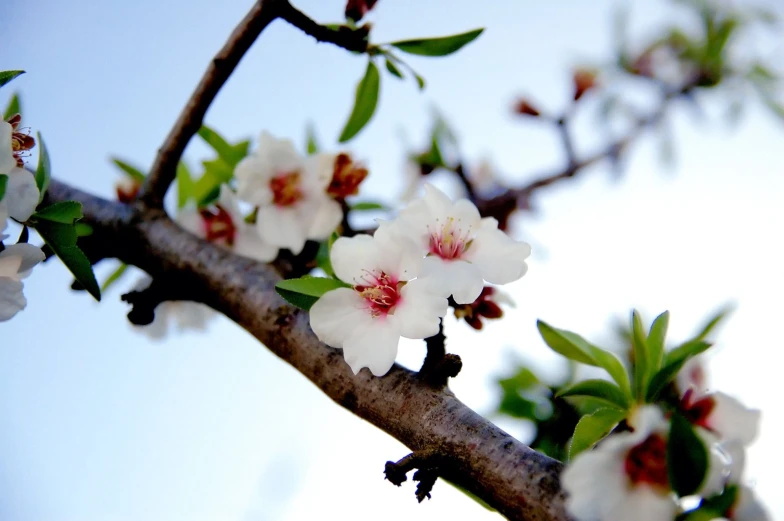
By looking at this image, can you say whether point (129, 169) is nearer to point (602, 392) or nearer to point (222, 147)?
point (222, 147)

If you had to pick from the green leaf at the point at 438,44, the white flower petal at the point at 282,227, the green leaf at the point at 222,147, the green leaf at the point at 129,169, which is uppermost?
the green leaf at the point at 438,44

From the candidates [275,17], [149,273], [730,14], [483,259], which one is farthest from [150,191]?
[730,14]

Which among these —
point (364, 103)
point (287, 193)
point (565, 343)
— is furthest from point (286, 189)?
point (565, 343)

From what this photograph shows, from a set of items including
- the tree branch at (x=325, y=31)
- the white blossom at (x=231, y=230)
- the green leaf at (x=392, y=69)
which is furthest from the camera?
the white blossom at (x=231, y=230)

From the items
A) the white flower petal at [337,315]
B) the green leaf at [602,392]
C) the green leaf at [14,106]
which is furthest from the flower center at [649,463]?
the green leaf at [14,106]

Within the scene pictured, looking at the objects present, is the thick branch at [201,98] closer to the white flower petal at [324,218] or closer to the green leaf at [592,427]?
the white flower petal at [324,218]

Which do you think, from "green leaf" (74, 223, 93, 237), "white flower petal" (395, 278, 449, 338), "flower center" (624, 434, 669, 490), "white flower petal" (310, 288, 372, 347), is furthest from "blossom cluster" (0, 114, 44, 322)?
"flower center" (624, 434, 669, 490)
